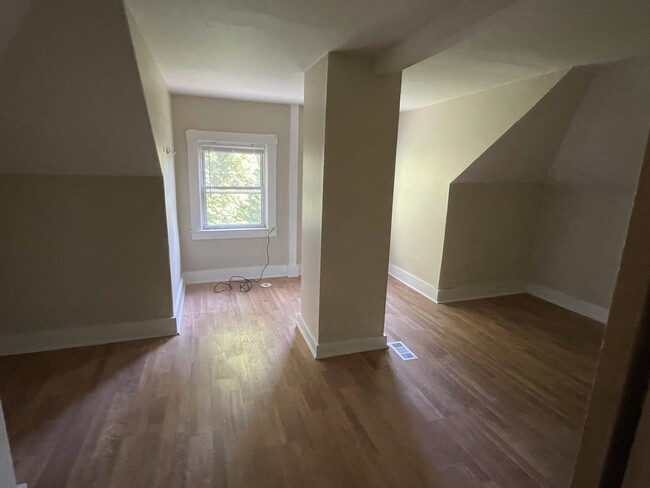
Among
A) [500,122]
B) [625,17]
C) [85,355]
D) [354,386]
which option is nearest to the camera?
[625,17]

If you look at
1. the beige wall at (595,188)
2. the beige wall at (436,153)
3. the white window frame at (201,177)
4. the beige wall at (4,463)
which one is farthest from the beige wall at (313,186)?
the beige wall at (595,188)

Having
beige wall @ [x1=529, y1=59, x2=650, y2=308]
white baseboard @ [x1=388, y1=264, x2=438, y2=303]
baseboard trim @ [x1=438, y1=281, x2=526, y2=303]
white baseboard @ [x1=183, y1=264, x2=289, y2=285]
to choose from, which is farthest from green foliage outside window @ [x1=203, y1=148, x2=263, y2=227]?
beige wall @ [x1=529, y1=59, x2=650, y2=308]

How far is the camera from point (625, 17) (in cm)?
162

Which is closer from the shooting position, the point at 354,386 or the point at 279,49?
the point at 279,49

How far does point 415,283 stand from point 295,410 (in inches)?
101

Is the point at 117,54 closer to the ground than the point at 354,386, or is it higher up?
higher up

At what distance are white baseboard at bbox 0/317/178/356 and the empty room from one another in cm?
2

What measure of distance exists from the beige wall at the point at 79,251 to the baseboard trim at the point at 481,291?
9.56 ft

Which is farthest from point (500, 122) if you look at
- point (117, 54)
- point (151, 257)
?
point (151, 257)

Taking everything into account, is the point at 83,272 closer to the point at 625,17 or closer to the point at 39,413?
the point at 39,413

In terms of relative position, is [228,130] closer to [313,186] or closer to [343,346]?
[313,186]

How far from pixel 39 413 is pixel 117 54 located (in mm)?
2084

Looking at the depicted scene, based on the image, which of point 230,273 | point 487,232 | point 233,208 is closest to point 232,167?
point 233,208

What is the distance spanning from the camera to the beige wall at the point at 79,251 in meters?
2.49
